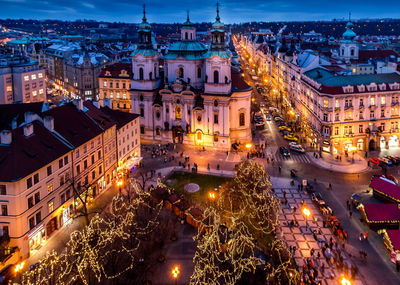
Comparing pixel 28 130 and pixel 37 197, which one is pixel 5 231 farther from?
pixel 28 130

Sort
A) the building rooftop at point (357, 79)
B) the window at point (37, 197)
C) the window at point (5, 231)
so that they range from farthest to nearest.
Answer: the building rooftop at point (357, 79) → the window at point (37, 197) → the window at point (5, 231)

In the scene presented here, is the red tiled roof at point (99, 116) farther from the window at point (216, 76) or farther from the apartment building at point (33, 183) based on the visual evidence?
the window at point (216, 76)

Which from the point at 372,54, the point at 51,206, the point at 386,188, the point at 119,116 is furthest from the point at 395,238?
the point at 372,54

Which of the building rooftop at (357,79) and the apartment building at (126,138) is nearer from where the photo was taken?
the apartment building at (126,138)

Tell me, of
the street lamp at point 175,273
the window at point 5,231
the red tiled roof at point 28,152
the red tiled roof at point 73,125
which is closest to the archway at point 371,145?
the red tiled roof at point 73,125

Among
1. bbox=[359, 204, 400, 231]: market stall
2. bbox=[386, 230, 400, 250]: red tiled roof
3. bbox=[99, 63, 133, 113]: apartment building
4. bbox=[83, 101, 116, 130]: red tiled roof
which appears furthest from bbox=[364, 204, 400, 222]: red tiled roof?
bbox=[99, 63, 133, 113]: apartment building

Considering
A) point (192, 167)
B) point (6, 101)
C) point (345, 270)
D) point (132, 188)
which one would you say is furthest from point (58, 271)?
point (6, 101)
